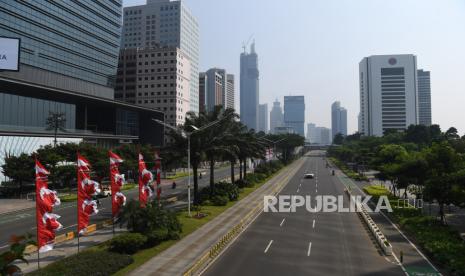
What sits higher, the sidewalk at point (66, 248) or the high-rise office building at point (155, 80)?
the high-rise office building at point (155, 80)

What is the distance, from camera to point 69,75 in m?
104

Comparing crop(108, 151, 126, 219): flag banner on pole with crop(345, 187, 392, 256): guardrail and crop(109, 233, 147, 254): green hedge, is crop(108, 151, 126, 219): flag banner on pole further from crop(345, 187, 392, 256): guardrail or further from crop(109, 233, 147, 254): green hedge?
crop(345, 187, 392, 256): guardrail

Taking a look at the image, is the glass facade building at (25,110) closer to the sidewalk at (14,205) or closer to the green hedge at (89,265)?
the sidewalk at (14,205)

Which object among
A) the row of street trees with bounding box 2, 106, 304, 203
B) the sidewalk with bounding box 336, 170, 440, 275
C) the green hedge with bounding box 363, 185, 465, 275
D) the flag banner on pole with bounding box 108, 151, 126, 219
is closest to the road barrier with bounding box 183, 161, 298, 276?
the flag banner on pole with bounding box 108, 151, 126, 219

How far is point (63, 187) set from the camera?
69438mm

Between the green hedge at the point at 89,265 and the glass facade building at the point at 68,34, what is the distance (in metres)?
75.9

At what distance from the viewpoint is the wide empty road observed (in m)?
23.9

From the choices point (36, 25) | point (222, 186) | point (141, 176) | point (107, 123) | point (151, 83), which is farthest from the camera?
point (151, 83)

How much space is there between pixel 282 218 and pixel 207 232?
10463 millimetres

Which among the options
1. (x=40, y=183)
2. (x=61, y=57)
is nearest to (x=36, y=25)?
(x=61, y=57)

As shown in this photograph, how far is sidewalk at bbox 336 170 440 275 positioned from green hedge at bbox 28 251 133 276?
16.5 meters

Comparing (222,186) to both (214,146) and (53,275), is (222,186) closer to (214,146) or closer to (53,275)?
(214,146)

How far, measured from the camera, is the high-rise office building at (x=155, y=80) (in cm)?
16875

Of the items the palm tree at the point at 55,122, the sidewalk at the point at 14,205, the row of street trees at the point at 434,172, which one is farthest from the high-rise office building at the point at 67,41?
the row of street trees at the point at 434,172
